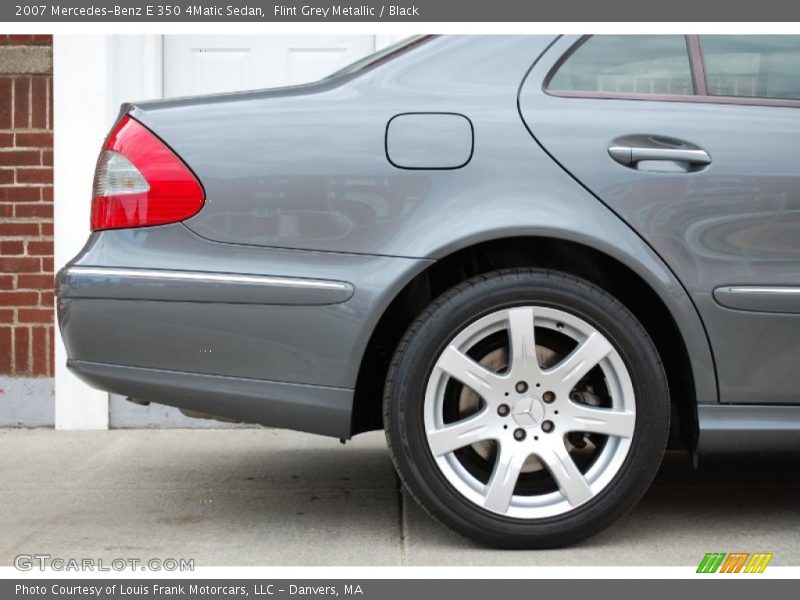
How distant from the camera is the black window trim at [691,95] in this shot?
2.94 m

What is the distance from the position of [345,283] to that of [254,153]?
1.44ft

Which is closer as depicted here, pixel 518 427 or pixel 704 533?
pixel 518 427

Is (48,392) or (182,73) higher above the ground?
(182,73)

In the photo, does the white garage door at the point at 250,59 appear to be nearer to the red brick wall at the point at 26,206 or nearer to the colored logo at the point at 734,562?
the red brick wall at the point at 26,206

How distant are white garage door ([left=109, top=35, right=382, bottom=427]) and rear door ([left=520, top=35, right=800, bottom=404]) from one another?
103 inches

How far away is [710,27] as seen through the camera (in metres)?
3.10

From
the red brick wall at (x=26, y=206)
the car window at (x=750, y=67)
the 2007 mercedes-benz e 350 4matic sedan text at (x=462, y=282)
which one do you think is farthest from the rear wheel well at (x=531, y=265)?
the red brick wall at (x=26, y=206)

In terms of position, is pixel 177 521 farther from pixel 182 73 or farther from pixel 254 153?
pixel 182 73

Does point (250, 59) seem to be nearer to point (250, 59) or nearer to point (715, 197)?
point (250, 59)

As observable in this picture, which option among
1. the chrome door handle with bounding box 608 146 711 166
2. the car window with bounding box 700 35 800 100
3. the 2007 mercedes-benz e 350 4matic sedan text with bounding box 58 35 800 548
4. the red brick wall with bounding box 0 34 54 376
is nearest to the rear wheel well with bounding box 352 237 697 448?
the 2007 mercedes-benz e 350 4matic sedan text with bounding box 58 35 800 548

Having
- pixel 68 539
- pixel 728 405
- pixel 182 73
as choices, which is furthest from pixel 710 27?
pixel 182 73

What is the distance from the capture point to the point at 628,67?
9.90 feet

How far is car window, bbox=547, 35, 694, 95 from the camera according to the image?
297cm
